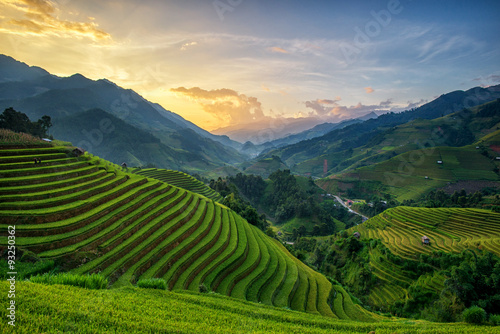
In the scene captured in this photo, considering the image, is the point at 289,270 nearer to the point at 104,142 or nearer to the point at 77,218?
the point at 77,218

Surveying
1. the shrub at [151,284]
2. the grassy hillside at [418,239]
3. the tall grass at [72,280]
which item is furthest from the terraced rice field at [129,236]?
the grassy hillside at [418,239]

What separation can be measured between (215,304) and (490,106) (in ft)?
604

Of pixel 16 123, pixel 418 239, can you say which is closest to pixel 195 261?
pixel 418 239

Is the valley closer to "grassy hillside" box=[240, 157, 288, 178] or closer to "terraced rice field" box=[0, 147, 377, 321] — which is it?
"terraced rice field" box=[0, 147, 377, 321]

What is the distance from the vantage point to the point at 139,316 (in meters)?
4.71

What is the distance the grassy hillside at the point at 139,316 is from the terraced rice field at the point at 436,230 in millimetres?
26561

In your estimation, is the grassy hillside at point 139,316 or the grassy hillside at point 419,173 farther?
the grassy hillside at point 419,173

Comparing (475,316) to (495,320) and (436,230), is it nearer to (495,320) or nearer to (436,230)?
(495,320)

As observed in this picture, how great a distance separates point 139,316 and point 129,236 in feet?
32.8

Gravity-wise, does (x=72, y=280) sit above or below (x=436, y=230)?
above

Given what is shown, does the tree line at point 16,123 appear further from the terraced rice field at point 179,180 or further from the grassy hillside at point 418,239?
the grassy hillside at point 418,239

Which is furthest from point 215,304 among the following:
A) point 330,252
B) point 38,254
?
point 330,252

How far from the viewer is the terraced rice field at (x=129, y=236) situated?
35.2 ft

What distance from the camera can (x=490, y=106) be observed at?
12162 cm
